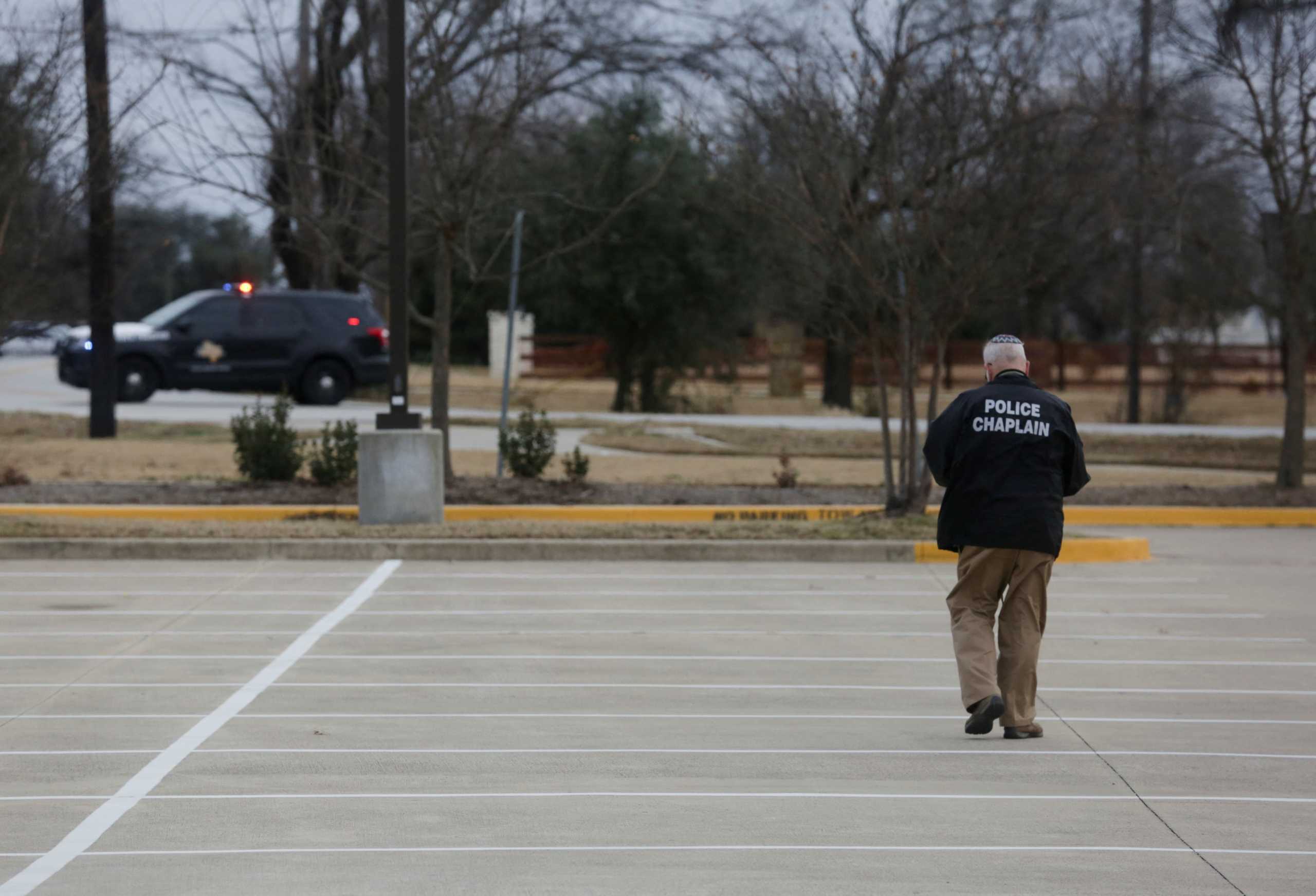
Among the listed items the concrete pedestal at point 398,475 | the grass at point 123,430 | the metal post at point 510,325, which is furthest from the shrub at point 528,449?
the grass at point 123,430

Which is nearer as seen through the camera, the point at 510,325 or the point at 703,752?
the point at 703,752

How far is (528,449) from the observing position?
712 inches

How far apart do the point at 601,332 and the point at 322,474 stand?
17.1 metres

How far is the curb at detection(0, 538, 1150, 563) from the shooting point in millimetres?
13203

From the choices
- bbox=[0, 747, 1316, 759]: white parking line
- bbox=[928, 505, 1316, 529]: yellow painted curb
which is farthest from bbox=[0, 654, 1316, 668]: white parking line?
bbox=[928, 505, 1316, 529]: yellow painted curb

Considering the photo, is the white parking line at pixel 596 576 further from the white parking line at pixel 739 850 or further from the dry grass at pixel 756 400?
the dry grass at pixel 756 400

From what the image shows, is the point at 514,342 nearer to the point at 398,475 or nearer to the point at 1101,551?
the point at 398,475

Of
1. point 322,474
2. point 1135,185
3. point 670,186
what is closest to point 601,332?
point 670,186

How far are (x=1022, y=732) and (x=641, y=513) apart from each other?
9.09 meters

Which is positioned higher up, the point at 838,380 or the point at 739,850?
the point at 838,380

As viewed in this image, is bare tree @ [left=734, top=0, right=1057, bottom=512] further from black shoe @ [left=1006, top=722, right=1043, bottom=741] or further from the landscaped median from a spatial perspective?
black shoe @ [left=1006, top=722, right=1043, bottom=741]

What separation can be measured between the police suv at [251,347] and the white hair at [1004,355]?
22685 millimetres

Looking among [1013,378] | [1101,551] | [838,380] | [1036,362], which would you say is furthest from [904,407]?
[1036,362]

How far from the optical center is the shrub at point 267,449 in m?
17.5
